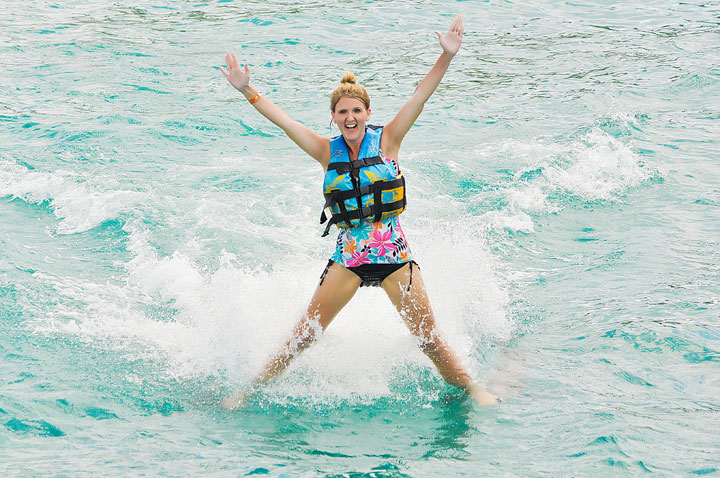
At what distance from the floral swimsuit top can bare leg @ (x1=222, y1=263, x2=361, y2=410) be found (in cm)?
12

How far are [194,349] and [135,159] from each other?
5.01 metres

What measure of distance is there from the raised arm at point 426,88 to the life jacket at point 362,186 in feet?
0.41

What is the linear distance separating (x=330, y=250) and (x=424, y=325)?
315 centimetres

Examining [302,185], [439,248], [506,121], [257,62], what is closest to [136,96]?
[257,62]

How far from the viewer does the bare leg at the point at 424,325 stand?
204 inches

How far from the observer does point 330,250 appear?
827 centimetres

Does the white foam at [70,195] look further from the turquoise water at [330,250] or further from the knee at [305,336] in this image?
the knee at [305,336]

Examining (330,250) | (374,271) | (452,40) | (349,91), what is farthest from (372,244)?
(330,250)

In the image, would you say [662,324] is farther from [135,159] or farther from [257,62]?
A: [257,62]

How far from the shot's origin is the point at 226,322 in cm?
589

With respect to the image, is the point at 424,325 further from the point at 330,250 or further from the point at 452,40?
the point at 330,250

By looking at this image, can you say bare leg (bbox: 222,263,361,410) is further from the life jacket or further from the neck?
the neck

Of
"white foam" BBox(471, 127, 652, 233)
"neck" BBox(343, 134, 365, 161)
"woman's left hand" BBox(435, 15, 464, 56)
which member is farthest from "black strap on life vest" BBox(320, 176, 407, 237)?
"white foam" BBox(471, 127, 652, 233)

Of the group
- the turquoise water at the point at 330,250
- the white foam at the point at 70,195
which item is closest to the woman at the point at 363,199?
the turquoise water at the point at 330,250
